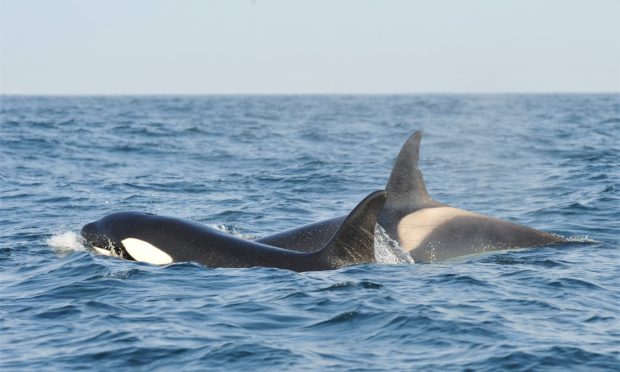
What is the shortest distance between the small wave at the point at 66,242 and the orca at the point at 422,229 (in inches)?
101

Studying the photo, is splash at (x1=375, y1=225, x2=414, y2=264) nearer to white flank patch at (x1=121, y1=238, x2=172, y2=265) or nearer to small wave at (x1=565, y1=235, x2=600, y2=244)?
small wave at (x1=565, y1=235, x2=600, y2=244)

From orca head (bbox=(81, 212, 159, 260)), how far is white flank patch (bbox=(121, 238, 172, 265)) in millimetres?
31

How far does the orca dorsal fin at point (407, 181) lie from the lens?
13500 millimetres

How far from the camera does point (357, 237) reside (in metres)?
10.9

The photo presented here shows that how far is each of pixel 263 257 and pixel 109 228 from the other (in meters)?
2.28

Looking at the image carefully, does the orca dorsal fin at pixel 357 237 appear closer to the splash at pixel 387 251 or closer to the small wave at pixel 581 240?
the splash at pixel 387 251

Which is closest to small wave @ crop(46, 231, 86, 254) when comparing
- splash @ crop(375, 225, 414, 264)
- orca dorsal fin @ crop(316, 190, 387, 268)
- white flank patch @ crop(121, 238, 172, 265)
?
white flank patch @ crop(121, 238, 172, 265)

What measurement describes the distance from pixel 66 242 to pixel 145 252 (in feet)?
7.37

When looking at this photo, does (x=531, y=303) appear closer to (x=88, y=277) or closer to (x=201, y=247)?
(x=201, y=247)

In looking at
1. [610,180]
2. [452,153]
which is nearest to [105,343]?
[610,180]

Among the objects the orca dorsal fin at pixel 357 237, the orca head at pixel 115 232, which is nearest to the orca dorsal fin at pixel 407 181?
the orca dorsal fin at pixel 357 237

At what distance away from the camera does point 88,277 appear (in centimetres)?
1126

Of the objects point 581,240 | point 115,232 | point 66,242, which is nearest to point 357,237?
point 115,232

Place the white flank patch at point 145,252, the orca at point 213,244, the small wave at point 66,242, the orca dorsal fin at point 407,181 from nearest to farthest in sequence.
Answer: the orca at point 213,244, the white flank patch at point 145,252, the small wave at point 66,242, the orca dorsal fin at point 407,181
